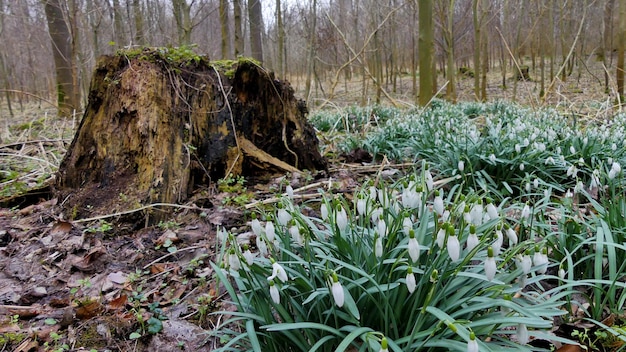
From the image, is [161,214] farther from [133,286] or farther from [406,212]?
[406,212]

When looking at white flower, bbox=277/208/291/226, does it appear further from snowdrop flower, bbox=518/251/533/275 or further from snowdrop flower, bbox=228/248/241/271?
snowdrop flower, bbox=518/251/533/275

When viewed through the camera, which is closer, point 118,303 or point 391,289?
point 391,289

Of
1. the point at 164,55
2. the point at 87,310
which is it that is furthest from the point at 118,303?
the point at 164,55

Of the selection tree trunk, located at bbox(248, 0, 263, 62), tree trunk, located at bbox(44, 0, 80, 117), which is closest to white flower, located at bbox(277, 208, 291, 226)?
tree trunk, located at bbox(44, 0, 80, 117)

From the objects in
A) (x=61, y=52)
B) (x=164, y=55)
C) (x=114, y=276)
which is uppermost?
(x=61, y=52)

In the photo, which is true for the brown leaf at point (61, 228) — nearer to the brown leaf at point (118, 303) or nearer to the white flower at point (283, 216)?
the brown leaf at point (118, 303)

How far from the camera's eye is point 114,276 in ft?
8.07


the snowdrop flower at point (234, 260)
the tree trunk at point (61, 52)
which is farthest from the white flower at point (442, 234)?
the tree trunk at point (61, 52)

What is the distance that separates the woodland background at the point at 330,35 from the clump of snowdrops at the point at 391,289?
9.38 ft

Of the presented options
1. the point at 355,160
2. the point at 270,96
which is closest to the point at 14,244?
the point at 270,96

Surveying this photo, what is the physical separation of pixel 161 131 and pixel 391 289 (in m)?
2.42

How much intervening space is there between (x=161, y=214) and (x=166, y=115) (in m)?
0.83

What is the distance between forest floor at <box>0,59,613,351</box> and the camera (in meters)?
1.97

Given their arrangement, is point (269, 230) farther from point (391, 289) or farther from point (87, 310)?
point (87, 310)
